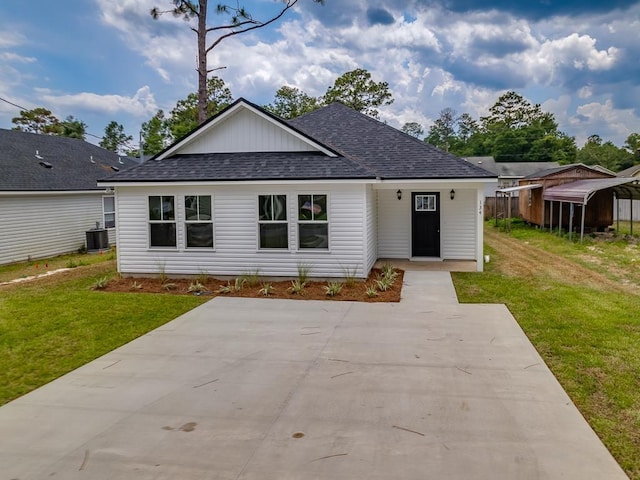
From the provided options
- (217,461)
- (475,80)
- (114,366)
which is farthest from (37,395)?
(475,80)

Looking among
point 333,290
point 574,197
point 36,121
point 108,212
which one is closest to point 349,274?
point 333,290

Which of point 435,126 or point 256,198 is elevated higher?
point 435,126

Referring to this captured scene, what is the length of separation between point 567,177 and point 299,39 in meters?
14.9

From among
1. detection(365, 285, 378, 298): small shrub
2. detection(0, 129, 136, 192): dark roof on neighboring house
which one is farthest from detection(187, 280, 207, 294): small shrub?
detection(0, 129, 136, 192): dark roof on neighboring house

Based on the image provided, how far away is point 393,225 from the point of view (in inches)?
546

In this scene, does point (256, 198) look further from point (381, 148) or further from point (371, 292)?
point (381, 148)

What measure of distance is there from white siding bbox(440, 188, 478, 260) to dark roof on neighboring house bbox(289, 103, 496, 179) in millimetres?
1260

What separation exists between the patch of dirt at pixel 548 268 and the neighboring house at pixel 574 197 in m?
2.80

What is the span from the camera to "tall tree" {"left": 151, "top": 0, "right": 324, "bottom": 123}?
56.3 feet

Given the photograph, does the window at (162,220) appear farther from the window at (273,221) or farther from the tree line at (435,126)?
the tree line at (435,126)

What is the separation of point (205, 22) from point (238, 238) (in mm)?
10548

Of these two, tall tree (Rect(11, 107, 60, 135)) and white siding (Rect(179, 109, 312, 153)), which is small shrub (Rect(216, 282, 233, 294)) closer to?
white siding (Rect(179, 109, 312, 153))

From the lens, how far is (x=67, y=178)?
17422 mm

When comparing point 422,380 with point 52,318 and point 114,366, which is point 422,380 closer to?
point 114,366
